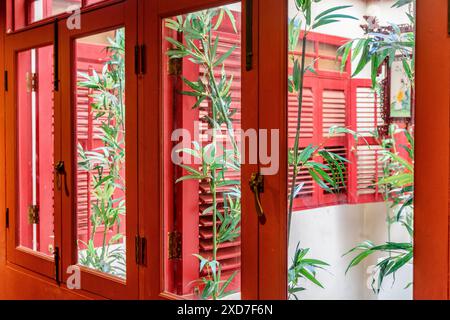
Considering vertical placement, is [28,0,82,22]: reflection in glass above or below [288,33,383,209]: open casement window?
above

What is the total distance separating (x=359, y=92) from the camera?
151cm

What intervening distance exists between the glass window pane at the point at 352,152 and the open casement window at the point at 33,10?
1.33 metres

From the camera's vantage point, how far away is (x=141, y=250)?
2090 mm

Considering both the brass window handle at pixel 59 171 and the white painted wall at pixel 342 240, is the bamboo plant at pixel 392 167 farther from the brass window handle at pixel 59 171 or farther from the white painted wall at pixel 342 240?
the brass window handle at pixel 59 171

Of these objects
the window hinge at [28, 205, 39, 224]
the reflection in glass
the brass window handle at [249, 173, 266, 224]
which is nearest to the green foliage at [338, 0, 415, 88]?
the brass window handle at [249, 173, 266, 224]

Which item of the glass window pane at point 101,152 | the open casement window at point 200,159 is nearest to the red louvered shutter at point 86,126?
the glass window pane at point 101,152

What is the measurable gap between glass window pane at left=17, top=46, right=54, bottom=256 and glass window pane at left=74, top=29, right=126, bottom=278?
28 cm

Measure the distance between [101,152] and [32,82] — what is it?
74 cm

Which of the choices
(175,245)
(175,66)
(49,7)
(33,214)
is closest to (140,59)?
(175,66)

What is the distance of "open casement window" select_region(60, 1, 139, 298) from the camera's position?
2135 mm

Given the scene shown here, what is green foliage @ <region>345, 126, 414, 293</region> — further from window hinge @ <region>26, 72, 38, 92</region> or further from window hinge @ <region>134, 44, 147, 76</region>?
window hinge @ <region>26, 72, 38, 92</region>

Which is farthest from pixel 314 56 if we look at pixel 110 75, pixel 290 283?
pixel 110 75

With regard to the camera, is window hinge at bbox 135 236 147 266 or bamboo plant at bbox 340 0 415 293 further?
window hinge at bbox 135 236 147 266

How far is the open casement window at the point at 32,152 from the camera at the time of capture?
8.55 ft
